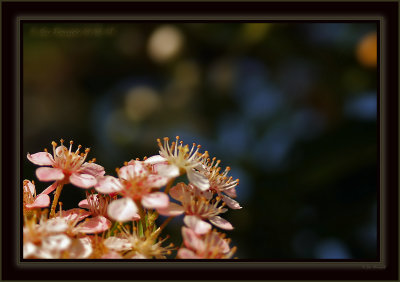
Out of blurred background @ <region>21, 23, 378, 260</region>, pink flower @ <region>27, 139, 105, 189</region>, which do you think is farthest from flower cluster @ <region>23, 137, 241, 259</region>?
blurred background @ <region>21, 23, 378, 260</region>

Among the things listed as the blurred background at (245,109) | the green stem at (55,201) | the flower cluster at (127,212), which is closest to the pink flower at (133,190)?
the flower cluster at (127,212)

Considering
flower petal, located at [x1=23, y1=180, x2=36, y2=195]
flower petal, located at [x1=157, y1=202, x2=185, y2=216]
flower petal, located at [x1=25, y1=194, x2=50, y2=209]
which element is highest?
flower petal, located at [x1=23, y1=180, x2=36, y2=195]

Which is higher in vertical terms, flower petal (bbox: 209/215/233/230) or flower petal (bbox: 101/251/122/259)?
flower petal (bbox: 209/215/233/230)

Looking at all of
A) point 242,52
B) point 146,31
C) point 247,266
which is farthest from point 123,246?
point 146,31

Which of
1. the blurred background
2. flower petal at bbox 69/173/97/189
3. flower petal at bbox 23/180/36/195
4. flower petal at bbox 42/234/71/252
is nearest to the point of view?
flower petal at bbox 42/234/71/252

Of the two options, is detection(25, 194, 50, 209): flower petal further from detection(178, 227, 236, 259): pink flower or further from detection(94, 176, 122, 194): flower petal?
detection(178, 227, 236, 259): pink flower

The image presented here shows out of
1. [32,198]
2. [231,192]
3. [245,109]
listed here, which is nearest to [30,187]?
[32,198]

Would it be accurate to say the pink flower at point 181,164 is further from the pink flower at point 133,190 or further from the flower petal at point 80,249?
the flower petal at point 80,249
